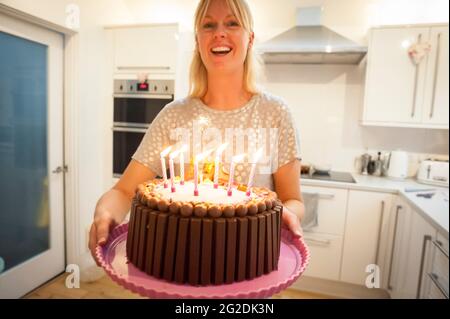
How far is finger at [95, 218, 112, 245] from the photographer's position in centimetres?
48

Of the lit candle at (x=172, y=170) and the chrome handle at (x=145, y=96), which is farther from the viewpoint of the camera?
the chrome handle at (x=145, y=96)

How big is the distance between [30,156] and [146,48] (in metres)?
0.33

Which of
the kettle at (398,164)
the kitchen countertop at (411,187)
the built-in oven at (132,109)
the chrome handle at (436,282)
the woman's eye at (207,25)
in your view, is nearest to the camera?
the woman's eye at (207,25)

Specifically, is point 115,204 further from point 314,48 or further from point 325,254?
point 325,254

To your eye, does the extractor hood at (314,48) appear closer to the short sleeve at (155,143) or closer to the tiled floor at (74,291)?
the short sleeve at (155,143)

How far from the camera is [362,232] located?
164 cm

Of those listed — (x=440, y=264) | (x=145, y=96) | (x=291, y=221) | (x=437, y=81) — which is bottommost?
(x=440, y=264)

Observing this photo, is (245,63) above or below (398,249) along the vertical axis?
above

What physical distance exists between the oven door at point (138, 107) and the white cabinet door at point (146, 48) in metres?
0.06

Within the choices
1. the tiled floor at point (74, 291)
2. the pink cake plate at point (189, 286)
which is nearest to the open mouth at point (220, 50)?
the pink cake plate at point (189, 286)

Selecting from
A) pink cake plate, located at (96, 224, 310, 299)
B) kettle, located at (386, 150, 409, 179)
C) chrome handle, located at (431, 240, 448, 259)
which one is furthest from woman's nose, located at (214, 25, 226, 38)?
kettle, located at (386, 150, 409, 179)

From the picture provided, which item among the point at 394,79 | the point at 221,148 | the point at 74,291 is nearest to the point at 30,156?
the point at 74,291

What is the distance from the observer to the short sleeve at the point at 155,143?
58cm
